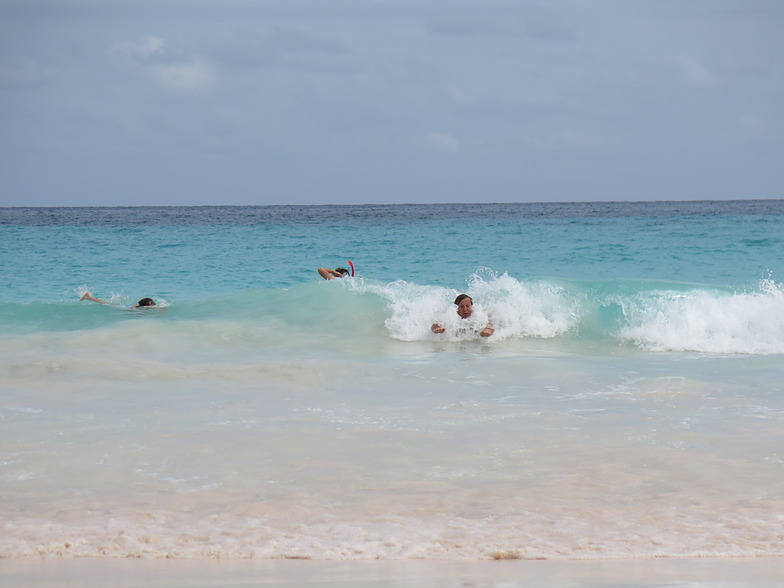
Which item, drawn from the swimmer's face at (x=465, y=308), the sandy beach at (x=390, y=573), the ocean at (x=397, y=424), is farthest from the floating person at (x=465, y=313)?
the sandy beach at (x=390, y=573)

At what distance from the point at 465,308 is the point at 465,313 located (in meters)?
0.09

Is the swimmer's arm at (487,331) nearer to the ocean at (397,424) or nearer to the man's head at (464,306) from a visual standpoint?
the ocean at (397,424)

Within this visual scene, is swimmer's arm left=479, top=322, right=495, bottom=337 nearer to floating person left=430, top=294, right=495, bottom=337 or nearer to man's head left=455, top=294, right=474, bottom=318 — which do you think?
floating person left=430, top=294, right=495, bottom=337

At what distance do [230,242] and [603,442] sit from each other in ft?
96.4

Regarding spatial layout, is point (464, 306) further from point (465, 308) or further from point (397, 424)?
point (397, 424)

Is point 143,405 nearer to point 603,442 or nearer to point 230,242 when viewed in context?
point 603,442

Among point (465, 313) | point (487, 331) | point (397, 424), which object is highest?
point (465, 313)

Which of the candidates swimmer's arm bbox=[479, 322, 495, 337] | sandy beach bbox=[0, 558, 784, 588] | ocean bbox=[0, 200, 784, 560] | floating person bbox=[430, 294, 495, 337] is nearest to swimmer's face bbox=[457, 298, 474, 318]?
floating person bbox=[430, 294, 495, 337]

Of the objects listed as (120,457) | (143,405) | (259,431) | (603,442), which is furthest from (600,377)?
(120,457)

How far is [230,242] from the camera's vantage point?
112ft

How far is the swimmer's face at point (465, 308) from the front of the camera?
41.6ft

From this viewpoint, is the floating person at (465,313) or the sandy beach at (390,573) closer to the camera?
the sandy beach at (390,573)

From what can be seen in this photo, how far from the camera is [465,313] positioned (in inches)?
500

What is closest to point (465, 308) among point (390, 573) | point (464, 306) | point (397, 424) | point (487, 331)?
point (464, 306)
